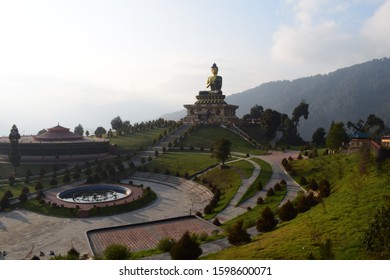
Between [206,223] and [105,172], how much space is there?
29.7 metres

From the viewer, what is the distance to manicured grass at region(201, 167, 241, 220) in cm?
4172

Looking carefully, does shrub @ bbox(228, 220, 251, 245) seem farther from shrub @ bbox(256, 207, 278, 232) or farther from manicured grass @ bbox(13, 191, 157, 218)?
manicured grass @ bbox(13, 191, 157, 218)

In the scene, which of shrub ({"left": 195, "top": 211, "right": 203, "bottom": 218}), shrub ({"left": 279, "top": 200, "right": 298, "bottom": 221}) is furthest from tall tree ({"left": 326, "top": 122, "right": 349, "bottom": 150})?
shrub ({"left": 279, "top": 200, "right": 298, "bottom": 221})

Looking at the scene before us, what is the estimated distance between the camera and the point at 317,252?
1928 centimetres

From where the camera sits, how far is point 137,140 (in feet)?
283

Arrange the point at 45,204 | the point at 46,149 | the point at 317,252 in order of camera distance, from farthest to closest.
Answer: the point at 46,149
the point at 45,204
the point at 317,252

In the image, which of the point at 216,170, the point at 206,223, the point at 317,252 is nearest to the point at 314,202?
the point at 206,223

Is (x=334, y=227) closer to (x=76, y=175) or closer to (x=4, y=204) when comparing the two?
(x=4, y=204)

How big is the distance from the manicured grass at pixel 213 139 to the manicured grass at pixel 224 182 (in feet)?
61.9

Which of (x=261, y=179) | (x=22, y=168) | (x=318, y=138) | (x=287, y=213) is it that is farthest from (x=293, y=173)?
→ (x=22, y=168)

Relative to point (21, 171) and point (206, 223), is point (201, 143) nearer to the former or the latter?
point (21, 171)

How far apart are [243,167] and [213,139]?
2854 centimetres

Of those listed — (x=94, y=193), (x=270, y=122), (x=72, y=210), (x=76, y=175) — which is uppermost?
(x=270, y=122)

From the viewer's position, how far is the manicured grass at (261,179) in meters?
43.5
